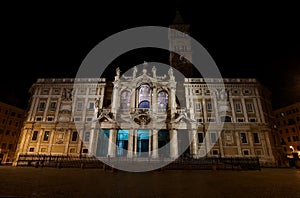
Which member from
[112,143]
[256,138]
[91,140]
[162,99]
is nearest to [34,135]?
[91,140]

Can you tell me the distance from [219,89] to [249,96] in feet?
21.2

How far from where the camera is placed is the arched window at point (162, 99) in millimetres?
35656

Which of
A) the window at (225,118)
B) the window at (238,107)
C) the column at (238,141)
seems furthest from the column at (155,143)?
the window at (238,107)

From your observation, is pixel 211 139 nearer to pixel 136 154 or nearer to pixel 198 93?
pixel 198 93

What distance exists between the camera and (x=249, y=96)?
120 feet

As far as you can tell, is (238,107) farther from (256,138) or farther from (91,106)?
(91,106)

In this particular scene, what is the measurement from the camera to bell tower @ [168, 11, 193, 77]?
1741 inches

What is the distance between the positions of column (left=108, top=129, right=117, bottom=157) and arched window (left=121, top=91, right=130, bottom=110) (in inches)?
227

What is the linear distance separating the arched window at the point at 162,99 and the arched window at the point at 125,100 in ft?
21.5

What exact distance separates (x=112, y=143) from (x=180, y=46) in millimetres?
32251

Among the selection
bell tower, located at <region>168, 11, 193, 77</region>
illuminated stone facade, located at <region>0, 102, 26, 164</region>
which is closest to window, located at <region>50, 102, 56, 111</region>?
illuminated stone facade, located at <region>0, 102, 26, 164</region>

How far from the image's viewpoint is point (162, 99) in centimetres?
3628

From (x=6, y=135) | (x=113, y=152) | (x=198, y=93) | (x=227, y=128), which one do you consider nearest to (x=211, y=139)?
(x=227, y=128)

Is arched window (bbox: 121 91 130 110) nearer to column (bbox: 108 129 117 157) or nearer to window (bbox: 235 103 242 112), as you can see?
column (bbox: 108 129 117 157)
